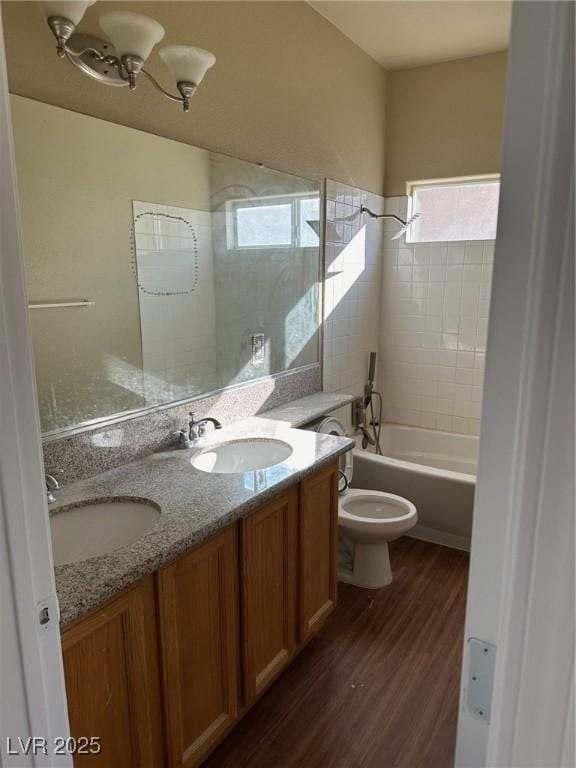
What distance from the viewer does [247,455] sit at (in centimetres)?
220

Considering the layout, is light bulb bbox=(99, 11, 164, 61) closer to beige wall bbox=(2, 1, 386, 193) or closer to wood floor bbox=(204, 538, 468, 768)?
beige wall bbox=(2, 1, 386, 193)

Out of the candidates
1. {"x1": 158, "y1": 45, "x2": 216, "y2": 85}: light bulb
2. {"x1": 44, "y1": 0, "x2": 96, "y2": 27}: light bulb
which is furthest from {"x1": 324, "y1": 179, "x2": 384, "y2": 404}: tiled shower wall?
{"x1": 44, "y1": 0, "x2": 96, "y2": 27}: light bulb

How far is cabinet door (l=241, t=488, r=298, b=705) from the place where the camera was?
1.73m

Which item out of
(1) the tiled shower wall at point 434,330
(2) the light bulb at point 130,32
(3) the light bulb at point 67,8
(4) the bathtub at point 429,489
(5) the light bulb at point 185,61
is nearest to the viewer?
(3) the light bulb at point 67,8

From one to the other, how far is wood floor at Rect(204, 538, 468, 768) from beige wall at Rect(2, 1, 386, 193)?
215 cm

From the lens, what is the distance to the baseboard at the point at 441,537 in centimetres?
305

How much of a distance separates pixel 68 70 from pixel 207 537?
1.44 metres

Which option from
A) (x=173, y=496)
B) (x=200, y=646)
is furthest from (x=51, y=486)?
(x=200, y=646)

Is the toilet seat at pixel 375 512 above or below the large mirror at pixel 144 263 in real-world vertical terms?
below

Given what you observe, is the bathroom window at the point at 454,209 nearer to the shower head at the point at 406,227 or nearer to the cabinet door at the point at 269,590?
the shower head at the point at 406,227

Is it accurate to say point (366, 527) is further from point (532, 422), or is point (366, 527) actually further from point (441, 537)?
point (532, 422)

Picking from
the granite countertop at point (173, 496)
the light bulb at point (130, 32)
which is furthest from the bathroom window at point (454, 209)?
the light bulb at point (130, 32)

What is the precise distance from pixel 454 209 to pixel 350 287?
0.91 metres

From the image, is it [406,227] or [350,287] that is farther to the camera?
[406,227]
